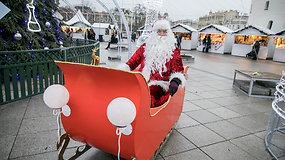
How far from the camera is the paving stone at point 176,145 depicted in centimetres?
262

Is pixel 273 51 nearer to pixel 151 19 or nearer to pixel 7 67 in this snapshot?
pixel 151 19

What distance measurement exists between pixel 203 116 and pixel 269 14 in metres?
24.4

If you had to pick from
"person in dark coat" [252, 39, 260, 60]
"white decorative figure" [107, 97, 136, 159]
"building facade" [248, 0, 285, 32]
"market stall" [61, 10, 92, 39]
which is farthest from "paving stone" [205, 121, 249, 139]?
"building facade" [248, 0, 285, 32]

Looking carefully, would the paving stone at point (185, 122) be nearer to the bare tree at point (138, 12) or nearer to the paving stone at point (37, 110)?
the paving stone at point (37, 110)

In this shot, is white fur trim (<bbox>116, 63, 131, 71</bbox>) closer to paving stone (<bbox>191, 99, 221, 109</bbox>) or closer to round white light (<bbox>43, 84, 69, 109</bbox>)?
round white light (<bbox>43, 84, 69, 109</bbox>)

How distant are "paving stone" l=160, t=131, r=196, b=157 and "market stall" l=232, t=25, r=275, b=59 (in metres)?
16.0

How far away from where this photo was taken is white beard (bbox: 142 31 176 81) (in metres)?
2.84

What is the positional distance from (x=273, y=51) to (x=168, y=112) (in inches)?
707

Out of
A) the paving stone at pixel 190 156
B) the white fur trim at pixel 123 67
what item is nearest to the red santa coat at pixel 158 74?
the white fur trim at pixel 123 67

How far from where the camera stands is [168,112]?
2.50 meters

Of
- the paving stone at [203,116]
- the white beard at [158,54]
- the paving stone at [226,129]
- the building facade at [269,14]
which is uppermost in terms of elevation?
the building facade at [269,14]

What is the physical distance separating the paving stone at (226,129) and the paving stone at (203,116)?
15 centimetres

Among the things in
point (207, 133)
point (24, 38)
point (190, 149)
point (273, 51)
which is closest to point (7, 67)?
point (24, 38)

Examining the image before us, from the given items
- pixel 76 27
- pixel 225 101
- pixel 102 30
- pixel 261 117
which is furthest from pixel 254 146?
pixel 76 27
